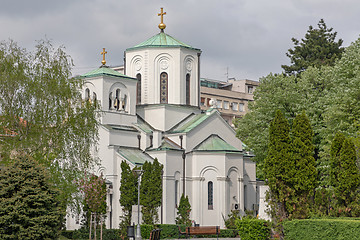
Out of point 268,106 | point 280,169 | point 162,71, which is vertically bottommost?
point 280,169

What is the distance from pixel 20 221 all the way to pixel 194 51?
1180 inches

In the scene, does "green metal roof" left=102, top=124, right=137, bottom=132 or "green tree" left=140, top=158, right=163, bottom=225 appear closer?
"green tree" left=140, top=158, right=163, bottom=225

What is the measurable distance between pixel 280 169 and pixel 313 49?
36729 millimetres

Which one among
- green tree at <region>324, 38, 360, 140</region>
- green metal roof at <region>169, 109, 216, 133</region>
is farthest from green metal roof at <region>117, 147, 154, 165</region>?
green tree at <region>324, 38, 360, 140</region>

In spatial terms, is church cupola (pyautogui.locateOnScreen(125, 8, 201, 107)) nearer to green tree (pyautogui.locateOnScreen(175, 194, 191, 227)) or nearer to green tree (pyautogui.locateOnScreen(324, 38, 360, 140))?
green tree (pyautogui.locateOnScreen(175, 194, 191, 227))

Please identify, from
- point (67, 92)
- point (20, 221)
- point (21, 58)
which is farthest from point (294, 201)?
point (21, 58)

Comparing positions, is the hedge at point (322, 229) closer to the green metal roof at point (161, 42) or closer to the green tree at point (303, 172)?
the green tree at point (303, 172)

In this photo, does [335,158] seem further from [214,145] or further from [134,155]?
[134,155]

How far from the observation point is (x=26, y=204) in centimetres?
2702

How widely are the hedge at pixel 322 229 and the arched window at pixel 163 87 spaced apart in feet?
83.7

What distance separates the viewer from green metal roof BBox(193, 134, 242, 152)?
50.3m

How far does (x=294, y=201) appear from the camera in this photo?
95.5 feet

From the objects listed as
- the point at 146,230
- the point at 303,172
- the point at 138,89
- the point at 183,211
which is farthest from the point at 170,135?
the point at 303,172

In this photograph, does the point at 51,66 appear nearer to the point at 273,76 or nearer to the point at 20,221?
the point at 20,221
